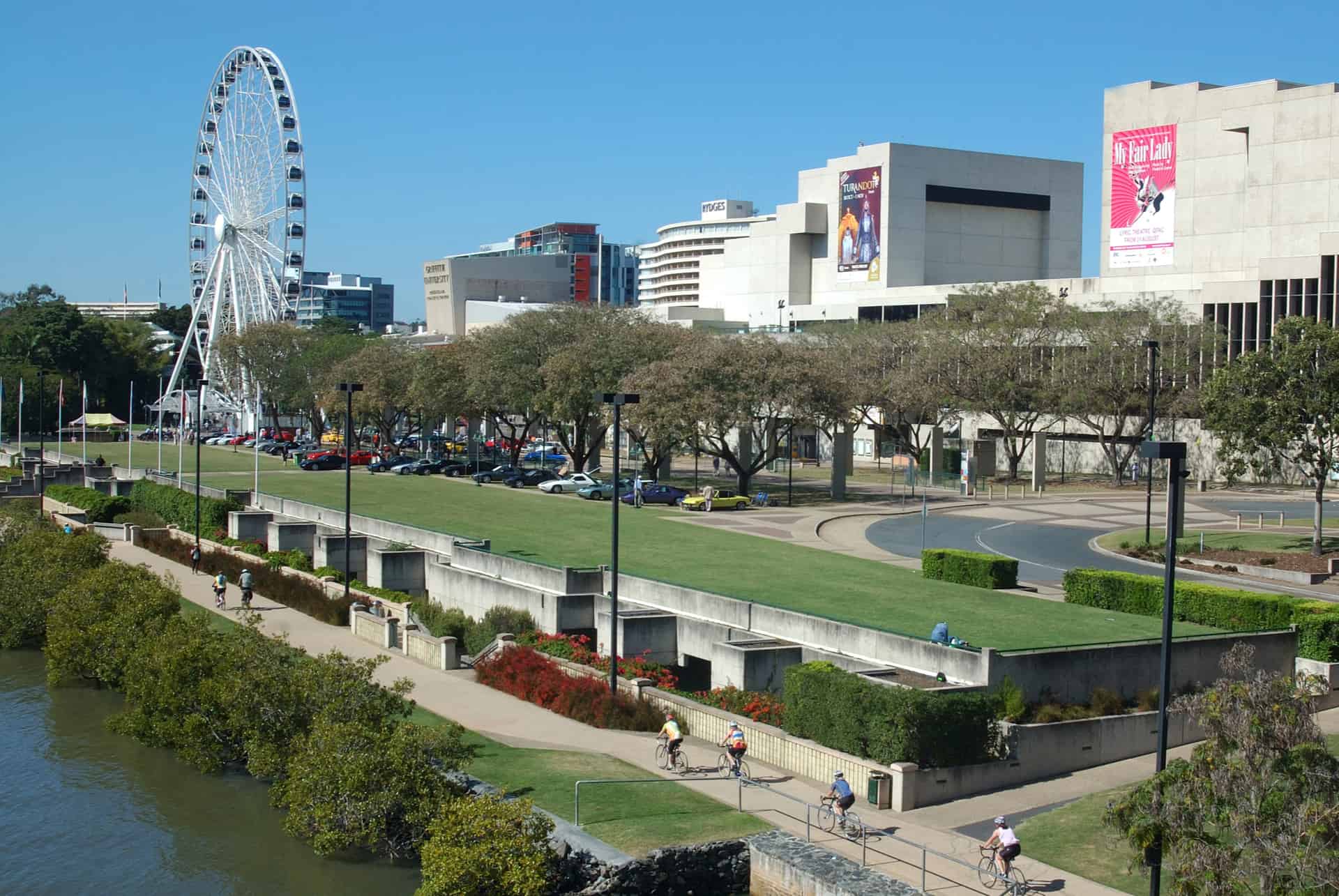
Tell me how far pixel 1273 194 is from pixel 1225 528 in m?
36.8

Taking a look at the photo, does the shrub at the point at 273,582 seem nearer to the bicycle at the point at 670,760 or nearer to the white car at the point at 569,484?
the bicycle at the point at 670,760

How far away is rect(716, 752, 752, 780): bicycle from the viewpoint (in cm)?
2380

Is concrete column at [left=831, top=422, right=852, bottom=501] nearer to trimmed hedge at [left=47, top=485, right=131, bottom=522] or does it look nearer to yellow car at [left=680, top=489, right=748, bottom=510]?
yellow car at [left=680, top=489, right=748, bottom=510]

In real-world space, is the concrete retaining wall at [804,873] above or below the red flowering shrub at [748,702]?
below

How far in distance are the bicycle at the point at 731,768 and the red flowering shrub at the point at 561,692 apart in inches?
121

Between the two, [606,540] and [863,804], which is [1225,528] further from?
[863,804]

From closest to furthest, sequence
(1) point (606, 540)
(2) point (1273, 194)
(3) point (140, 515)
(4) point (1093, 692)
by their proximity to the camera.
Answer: (4) point (1093, 692), (1) point (606, 540), (3) point (140, 515), (2) point (1273, 194)

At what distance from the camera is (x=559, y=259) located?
184m

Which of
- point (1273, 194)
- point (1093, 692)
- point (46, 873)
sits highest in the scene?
point (1273, 194)

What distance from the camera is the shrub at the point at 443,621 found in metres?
38.7

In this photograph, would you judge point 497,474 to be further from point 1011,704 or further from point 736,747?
point 736,747

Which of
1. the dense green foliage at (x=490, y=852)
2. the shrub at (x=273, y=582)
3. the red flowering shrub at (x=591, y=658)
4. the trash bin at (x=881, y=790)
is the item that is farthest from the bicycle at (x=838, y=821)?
the shrub at (x=273, y=582)

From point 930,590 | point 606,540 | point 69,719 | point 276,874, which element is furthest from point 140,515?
point 276,874

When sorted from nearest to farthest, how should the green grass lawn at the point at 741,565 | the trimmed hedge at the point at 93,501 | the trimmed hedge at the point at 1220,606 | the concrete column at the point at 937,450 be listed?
the trimmed hedge at the point at 1220,606 < the green grass lawn at the point at 741,565 < the trimmed hedge at the point at 93,501 < the concrete column at the point at 937,450
